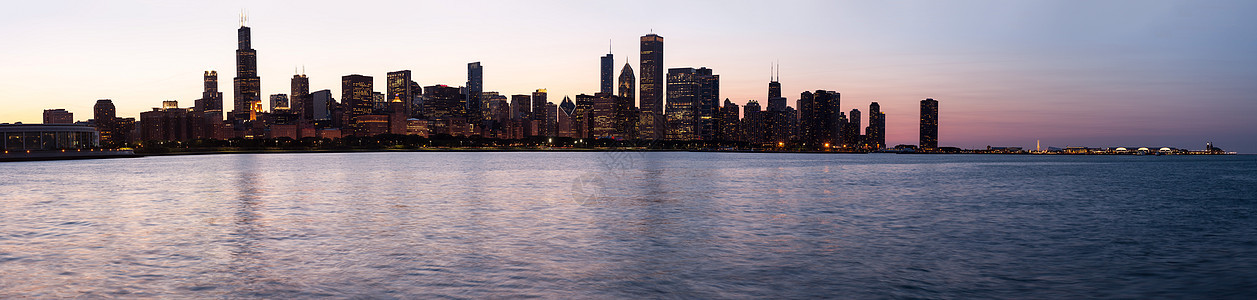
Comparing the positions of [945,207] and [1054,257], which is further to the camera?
[945,207]

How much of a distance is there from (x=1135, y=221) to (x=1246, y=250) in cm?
1080

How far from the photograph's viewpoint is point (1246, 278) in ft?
61.3

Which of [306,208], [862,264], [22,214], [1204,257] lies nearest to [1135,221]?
[1204,257]

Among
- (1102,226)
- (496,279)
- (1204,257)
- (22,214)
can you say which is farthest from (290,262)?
(1102,226)

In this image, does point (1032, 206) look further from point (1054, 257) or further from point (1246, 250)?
point (1054, 257)

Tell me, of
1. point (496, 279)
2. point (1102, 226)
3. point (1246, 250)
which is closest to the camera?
point (496, 279)

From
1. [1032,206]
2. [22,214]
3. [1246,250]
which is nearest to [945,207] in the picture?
[1032,206]

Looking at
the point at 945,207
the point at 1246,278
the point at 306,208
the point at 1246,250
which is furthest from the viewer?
the point at 945,207

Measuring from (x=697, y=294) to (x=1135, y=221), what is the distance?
1173 inches

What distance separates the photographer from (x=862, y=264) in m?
19.5

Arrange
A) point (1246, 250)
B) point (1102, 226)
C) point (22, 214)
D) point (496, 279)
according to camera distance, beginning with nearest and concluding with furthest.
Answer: point (496, 279)
point (1246, 250)
point (1102, 226)
point (22, 214)

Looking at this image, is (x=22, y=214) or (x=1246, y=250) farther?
(x=22, y=214)

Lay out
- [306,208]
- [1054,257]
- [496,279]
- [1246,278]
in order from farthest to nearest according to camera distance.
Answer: [306,208] → [1054,257] → [1246,278] → [496,279]

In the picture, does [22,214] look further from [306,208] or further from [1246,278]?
[1246,278]
